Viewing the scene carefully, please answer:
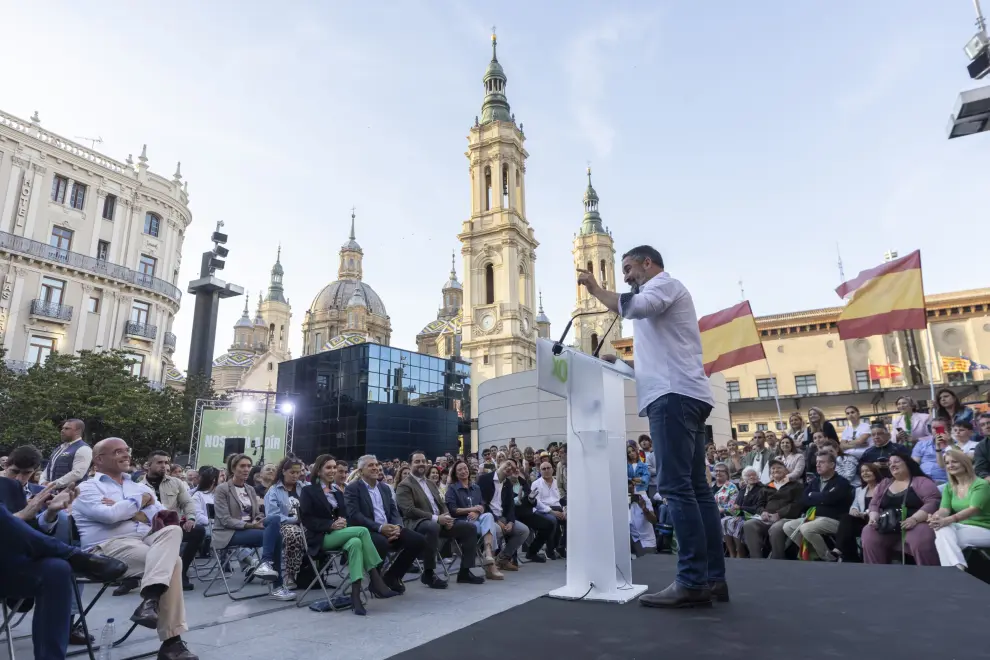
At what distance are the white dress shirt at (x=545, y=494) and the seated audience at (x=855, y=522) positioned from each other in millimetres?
3943

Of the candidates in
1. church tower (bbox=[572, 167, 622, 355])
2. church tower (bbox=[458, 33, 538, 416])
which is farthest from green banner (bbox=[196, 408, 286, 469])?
church tower (bbox=[572, 167, 622, 355])

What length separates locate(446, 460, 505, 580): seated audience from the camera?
759 cm

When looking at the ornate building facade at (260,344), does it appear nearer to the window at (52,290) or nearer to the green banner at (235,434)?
the window at (52,290)

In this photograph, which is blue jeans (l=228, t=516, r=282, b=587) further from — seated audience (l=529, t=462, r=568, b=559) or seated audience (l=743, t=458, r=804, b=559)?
seated audience (l=743, t=458, r=804, b=559)

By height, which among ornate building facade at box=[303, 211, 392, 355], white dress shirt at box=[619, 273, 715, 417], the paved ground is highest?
ornate building facade at box=[303, 211, 392, 355]

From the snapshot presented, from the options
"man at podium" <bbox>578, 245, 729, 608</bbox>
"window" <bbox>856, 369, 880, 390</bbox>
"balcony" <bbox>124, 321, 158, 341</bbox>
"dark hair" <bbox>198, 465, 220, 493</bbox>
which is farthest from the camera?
"window" <bbox>856, 369, 880, 390</bbox>

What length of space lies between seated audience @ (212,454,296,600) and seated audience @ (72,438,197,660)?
7.98 feet

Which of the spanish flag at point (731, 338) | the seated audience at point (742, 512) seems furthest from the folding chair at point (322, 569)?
the spanish flag at point (731, 338)

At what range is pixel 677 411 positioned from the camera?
3436 millimetres

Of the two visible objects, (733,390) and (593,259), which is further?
(593,259)

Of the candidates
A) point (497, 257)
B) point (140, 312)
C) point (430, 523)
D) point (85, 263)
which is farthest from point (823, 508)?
point (497, 257)

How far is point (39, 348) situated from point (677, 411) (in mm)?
37831

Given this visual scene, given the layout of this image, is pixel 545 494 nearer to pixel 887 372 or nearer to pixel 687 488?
pixel 687 488

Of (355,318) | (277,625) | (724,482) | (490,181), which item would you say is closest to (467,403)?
(490,181)
